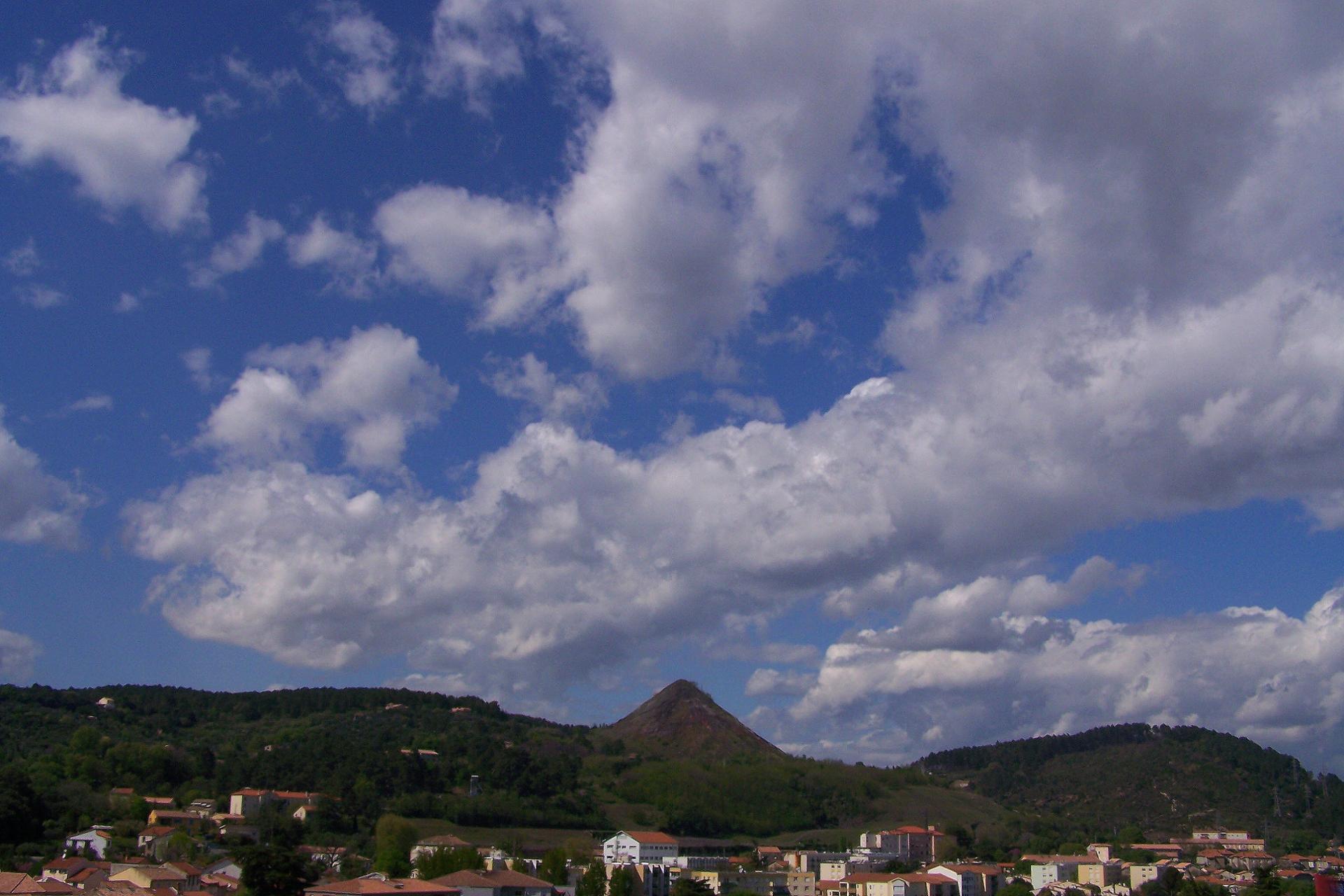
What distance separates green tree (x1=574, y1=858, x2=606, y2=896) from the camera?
80375mm

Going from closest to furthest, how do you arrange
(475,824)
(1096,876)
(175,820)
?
(175,820) < (1096,876) < (475,824)

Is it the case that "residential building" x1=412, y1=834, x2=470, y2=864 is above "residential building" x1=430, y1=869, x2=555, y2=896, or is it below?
above

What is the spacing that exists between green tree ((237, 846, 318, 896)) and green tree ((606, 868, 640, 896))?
22.6 meters

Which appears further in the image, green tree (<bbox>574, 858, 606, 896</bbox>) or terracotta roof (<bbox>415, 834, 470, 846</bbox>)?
terracotta roof (<bbox>415, 834, 470, 846</bbox>)

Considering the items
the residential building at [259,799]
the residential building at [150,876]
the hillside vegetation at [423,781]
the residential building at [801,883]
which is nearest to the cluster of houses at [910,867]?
the residential building at [801,883]

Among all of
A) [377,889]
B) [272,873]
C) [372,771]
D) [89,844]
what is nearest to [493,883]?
[377,889]

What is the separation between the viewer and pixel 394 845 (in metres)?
90.3

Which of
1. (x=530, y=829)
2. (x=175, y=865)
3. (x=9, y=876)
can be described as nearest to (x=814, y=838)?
(x=530, y=829)

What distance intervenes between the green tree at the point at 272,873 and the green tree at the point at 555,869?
76.7ft

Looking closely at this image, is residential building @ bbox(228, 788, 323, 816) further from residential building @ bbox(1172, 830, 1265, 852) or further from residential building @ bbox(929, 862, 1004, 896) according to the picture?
residential building @ bbox(1172, 830, 1265, 852)

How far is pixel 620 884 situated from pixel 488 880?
11182 mm

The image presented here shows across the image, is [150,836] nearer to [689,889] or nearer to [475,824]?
[689,889]

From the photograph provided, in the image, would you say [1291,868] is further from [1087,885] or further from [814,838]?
[814,838]

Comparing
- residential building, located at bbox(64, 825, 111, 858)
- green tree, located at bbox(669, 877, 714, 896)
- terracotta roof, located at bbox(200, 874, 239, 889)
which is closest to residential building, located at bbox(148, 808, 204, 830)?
residential building, located at bbox(64, 825, 111, 858)
